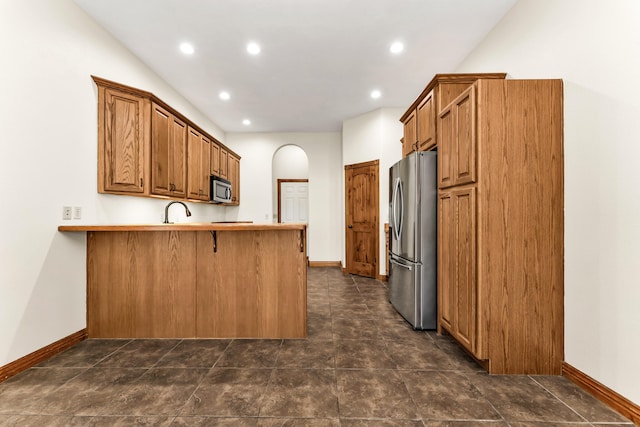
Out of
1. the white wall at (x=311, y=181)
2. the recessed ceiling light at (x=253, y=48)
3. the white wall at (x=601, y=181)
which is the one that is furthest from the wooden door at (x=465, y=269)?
the white wall at (x=311, y=181)

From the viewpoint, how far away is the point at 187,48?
3102mm

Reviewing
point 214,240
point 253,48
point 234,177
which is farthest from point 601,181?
point 234,177

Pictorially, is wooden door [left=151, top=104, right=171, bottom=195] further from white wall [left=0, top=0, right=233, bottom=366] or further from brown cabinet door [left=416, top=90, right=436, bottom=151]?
brown cabinet door [left=416, top=90, right=436, bottom=151]

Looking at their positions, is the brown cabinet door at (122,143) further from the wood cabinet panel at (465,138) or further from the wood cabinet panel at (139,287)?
the wood cabinet panel at (465,138)

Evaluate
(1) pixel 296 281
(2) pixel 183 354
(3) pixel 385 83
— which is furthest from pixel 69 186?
(3) pixel 385 83

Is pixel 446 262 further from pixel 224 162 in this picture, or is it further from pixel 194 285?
pixel 224 162

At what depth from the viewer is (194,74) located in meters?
3.69

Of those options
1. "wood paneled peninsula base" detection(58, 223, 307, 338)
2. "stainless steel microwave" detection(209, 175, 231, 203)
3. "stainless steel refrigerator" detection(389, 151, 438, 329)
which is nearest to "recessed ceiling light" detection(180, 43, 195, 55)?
"stainless steel microwave" detection(209, 175, 231, 203)

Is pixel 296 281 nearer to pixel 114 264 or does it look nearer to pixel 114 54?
pixel 114 264

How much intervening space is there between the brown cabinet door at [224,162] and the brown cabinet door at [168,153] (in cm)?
131

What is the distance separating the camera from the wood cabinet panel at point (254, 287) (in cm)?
254

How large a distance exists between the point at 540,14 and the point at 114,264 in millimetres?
4083

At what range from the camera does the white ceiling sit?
98.8 inches

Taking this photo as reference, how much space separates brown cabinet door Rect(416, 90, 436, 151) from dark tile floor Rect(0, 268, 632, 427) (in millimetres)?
1878
